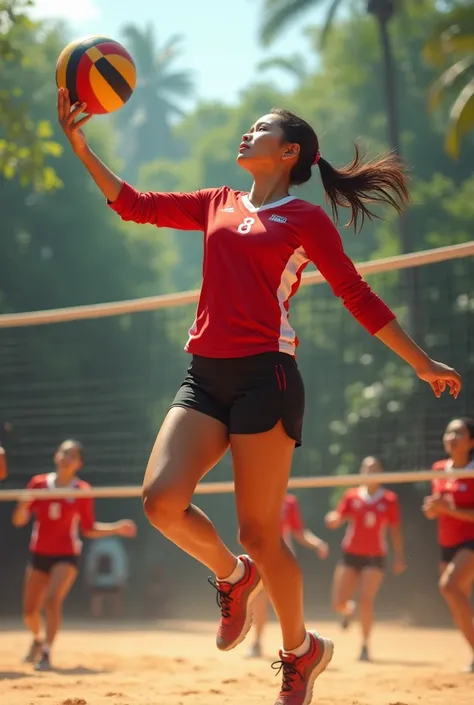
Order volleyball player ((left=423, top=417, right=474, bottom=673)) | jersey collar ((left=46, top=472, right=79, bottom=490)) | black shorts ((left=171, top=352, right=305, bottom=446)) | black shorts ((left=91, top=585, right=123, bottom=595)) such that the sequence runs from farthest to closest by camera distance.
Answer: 1. black shorts ((left=91, top=585, right=123, bottom=595))
2. jersey collar ((left=46, top=472, right=79, bottom=490))
3. volleyball player ((left=423, top=417, right=474, bottom=673))
4. black shorts ((left=171, top=352, right=305, bottom=446))

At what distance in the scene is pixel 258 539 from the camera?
14.4 feet

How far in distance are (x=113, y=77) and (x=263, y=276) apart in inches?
46.4

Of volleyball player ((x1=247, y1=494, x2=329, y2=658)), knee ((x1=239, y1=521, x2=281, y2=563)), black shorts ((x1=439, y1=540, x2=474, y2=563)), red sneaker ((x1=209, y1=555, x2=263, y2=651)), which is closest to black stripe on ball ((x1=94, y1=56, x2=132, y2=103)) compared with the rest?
knee ((x1=239, y1=521, x2=281, y2=563))

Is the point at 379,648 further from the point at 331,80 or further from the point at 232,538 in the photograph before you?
the point at 331,80

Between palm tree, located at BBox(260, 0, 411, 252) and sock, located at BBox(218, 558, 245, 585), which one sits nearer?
sock, located at BBox(218, 558, 245, 585)

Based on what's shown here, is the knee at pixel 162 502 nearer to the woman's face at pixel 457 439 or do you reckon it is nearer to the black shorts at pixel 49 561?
the woman's face at pixel 457 439

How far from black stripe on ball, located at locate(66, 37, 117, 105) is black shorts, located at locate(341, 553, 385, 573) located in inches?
295

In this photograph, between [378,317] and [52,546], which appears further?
[52,546]

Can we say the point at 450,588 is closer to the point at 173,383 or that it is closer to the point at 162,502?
the point at 162,502

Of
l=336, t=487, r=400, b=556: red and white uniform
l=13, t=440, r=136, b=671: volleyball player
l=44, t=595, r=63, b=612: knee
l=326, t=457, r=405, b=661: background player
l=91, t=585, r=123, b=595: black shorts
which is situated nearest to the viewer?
l=44, t=595, r=63, b=612: knee

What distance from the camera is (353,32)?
132 feet

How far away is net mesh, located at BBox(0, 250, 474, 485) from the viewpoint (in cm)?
1220

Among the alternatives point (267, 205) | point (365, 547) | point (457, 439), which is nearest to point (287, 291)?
point (267, 205)

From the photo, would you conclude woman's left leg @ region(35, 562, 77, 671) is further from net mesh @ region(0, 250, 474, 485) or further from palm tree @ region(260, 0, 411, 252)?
palm tree @ region(260, 0, 411, 252)
